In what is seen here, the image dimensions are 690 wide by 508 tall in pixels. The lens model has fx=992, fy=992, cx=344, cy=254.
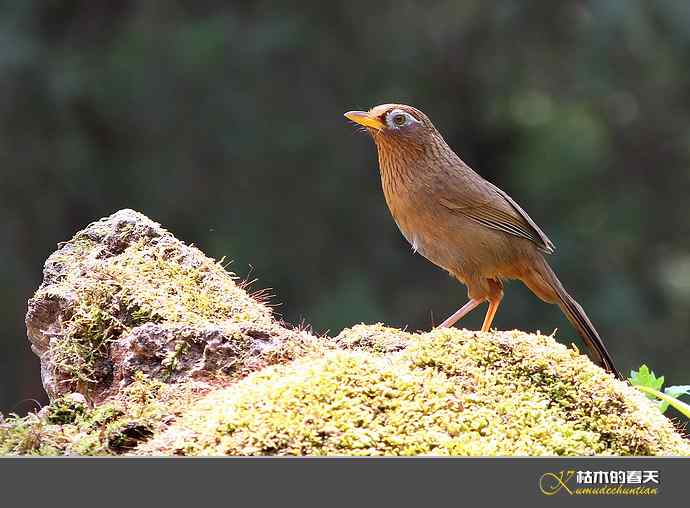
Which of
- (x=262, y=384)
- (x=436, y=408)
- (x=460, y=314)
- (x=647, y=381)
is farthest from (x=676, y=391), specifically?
(x=262, y=384)

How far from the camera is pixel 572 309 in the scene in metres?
4.50

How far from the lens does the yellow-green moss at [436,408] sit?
2.35 meters

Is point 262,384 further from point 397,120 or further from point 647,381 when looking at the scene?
point 397,120

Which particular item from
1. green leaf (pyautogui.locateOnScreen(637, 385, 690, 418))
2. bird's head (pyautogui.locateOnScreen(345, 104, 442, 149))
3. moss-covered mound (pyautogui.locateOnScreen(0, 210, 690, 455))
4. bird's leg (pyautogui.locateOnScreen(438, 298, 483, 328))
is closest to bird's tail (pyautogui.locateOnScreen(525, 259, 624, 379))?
bird's leg (pyautogui.locateOnScreen(438, 298, 483, 328))

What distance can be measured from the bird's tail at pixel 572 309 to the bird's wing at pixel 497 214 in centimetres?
16

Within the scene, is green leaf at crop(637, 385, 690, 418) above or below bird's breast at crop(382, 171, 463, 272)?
below

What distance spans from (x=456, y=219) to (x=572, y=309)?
0.68m

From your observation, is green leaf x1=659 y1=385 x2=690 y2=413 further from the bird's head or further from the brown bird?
the bird's head

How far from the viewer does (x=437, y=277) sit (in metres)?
11.5

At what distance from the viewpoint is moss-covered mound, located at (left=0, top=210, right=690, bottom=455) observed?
240cm

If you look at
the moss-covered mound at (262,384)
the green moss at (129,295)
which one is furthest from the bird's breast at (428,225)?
the green moss at (129,295)

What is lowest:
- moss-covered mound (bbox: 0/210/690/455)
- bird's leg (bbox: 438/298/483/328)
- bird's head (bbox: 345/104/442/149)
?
moss-covered mound (bbox: 0/210/690/455)

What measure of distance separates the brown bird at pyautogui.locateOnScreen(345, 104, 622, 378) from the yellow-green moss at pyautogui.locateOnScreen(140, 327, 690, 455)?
4.73 ft

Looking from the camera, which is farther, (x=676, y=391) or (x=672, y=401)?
(x=676, y=391)
